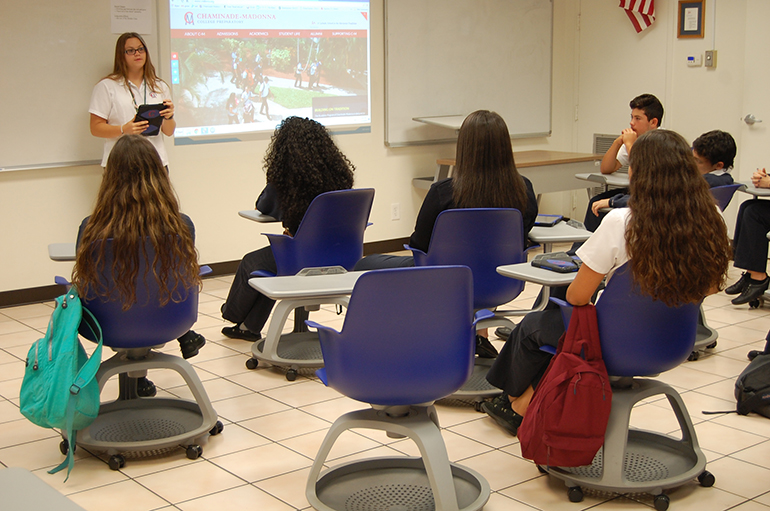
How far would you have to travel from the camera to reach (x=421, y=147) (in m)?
7.06

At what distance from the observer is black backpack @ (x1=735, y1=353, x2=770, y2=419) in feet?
11.4

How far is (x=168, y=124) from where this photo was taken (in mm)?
5473

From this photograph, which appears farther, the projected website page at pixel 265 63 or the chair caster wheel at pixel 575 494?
the projected website page at pixel 265 63

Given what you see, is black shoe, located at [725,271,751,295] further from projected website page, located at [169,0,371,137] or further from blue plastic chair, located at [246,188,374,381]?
projected website page, located at [169,0,371,137]

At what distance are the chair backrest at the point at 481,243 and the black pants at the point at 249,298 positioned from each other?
3.57 feet

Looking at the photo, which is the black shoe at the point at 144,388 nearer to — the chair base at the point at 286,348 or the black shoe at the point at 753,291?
the chair base at the point at 286,348

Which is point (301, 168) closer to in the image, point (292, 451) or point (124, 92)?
point (292, 451)

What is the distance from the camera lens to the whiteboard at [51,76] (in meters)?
5.14

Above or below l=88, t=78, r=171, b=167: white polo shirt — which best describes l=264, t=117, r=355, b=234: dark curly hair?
below

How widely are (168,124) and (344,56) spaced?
167 centimetres

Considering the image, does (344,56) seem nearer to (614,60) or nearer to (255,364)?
(614,60)

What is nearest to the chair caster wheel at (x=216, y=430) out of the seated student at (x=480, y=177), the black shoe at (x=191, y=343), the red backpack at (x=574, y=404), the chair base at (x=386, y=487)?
the black shoe at (x=191, y=343)

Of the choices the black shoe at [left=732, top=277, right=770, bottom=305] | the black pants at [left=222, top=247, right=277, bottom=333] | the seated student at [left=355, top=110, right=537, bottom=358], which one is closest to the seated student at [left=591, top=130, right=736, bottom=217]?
the black shoe at [left=732, top=277, right=770, bottom=305]

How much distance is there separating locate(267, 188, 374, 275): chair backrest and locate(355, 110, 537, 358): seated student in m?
0.44
